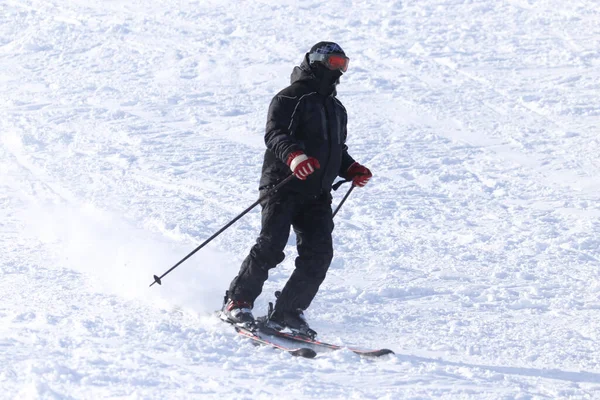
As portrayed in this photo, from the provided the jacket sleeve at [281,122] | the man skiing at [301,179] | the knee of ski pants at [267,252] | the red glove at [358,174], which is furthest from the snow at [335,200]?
the jacket sleeve at [281,122]

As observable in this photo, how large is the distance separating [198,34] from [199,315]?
9593mm

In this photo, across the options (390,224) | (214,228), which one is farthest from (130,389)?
(390,224)

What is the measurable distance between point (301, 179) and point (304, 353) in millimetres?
995

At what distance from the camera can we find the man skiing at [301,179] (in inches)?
201

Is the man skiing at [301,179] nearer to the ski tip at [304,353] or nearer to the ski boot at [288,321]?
the ski boot at [288,321]

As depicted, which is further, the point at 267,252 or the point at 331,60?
the point at 267,252

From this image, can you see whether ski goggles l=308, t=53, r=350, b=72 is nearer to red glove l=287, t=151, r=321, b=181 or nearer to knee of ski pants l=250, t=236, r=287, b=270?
red glove l=287, t=151, r=321, b=181

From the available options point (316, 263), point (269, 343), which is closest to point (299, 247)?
point (316, 263)

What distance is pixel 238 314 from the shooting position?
17.5 ft

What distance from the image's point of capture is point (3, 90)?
12148 mm

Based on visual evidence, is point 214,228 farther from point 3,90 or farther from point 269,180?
point 3,90

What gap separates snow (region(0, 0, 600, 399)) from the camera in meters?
4.70

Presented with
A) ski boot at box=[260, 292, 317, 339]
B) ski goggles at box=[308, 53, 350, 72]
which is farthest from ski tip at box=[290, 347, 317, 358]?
ski goggles at box=[308, 53, 350, 72]

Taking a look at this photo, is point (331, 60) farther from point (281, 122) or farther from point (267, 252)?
point (267, 252)
